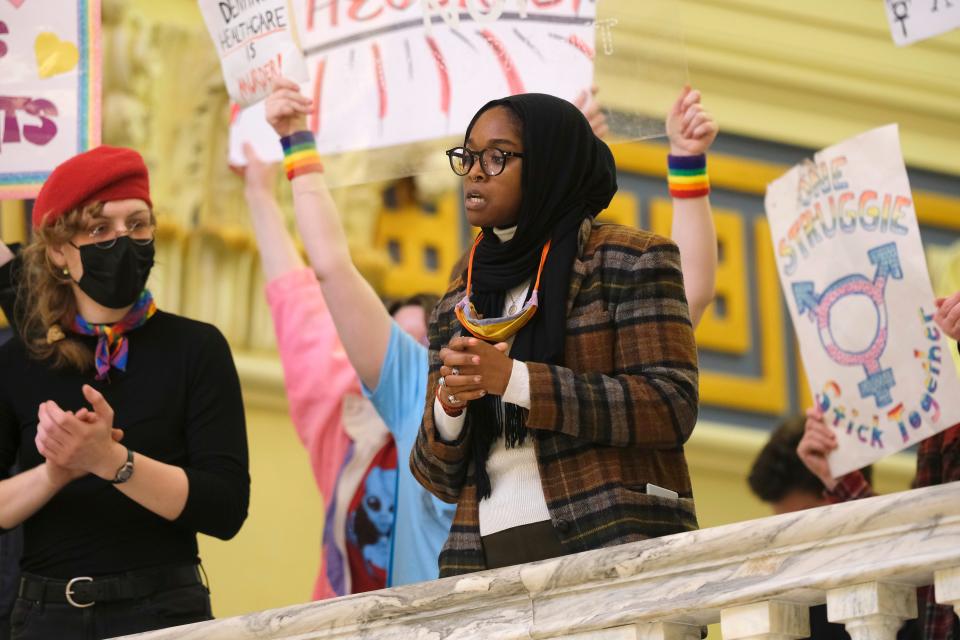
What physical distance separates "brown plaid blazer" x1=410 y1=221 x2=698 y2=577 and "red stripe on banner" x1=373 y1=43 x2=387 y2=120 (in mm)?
1150

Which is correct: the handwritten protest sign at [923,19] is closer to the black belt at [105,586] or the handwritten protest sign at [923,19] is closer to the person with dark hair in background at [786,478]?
the person with dark hair in background at [786,478]

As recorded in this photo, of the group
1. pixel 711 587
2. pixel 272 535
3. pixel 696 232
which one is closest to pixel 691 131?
pixel 696 232

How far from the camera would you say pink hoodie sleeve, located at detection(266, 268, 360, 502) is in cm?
347

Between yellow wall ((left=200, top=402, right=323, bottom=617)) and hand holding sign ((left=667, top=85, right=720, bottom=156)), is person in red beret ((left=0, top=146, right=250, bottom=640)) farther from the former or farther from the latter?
yellow wall ((left=200, top=402, right=323, bottom=617))

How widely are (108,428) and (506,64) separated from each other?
1.20 metres

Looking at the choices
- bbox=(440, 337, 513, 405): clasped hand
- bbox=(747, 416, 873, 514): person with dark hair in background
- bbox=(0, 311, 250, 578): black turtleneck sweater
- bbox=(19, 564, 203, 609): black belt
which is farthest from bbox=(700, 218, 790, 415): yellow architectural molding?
bbox=(440, 337, 513, 405): clasped hand

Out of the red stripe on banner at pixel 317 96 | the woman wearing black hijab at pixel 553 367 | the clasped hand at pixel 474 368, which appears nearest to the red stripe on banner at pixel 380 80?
the red stripe on banner at pixel 317 96

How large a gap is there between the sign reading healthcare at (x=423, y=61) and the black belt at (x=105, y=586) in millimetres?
1128

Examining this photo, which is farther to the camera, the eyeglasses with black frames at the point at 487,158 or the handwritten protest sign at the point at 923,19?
the handwritten protest sign at the point at 923,19

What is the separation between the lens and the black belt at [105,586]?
257 centimetres

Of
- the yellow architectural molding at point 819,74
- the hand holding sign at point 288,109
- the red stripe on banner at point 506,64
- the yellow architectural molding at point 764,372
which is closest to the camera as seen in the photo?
the hand holding sign at point 288,109

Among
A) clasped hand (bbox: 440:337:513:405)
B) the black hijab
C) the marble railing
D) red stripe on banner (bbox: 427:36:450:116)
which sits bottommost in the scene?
the marble railing

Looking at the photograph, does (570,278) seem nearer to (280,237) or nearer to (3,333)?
(280,237)

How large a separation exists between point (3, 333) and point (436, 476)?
2040 mm
